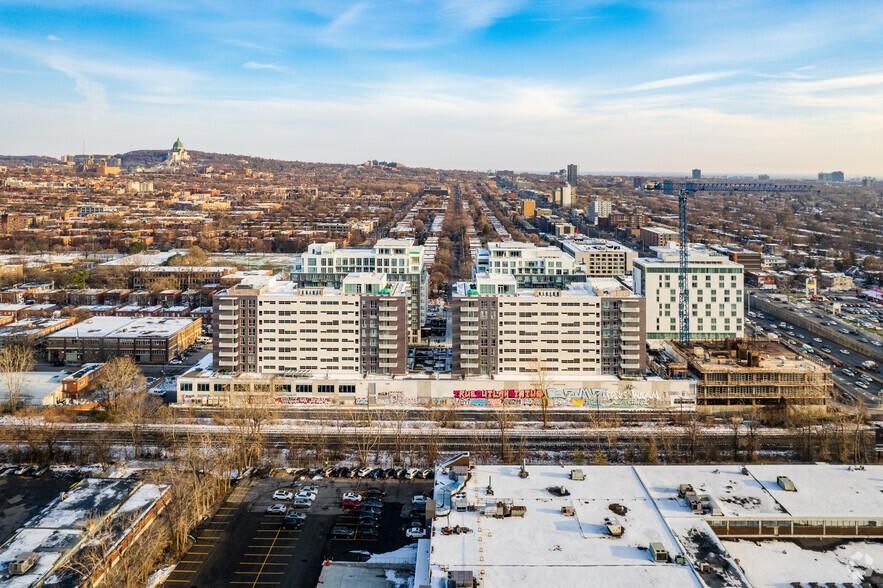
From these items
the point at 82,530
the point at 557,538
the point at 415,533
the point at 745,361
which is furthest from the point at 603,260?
the point at 82,530

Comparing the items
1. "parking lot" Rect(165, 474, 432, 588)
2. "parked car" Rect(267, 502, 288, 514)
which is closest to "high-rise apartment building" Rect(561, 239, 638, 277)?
"parking lot" Rect(165, 474, 432, 588)

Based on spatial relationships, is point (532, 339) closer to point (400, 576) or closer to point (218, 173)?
point (400, 576)

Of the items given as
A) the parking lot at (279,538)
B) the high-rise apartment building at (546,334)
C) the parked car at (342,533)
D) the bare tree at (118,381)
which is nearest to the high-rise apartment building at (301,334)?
the high-rise apartment building at (546,334)

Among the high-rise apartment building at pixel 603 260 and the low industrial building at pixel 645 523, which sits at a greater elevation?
the high-rise apartment building at pixel 603 260

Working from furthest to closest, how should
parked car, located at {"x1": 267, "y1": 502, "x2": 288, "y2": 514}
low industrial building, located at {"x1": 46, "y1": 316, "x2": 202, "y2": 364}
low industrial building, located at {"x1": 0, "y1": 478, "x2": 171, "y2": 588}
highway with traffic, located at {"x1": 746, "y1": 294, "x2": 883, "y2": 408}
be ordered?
low industrial building, located at {"x1": 46, "y1": 316, "x2": 202, "y2": 364}, highway with traffic, located at {"x1": 746, "y1": 294, "x2": 883, "y2": 408}, parked car, located at {"x1": 267, "y1": 502, "x2": 288, "y2": 514}, low industrial building, located at {"x1": 0, "y1": 478, "x2": 171, "y2": 588}

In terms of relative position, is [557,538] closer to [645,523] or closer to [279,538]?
[645,523]

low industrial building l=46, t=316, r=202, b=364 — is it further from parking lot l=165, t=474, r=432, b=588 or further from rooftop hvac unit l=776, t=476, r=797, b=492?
rooftop hvac unit l=776, t=476, r=797, b=492

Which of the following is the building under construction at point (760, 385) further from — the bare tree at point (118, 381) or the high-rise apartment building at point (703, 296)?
the bare tree at point (118, 381)
